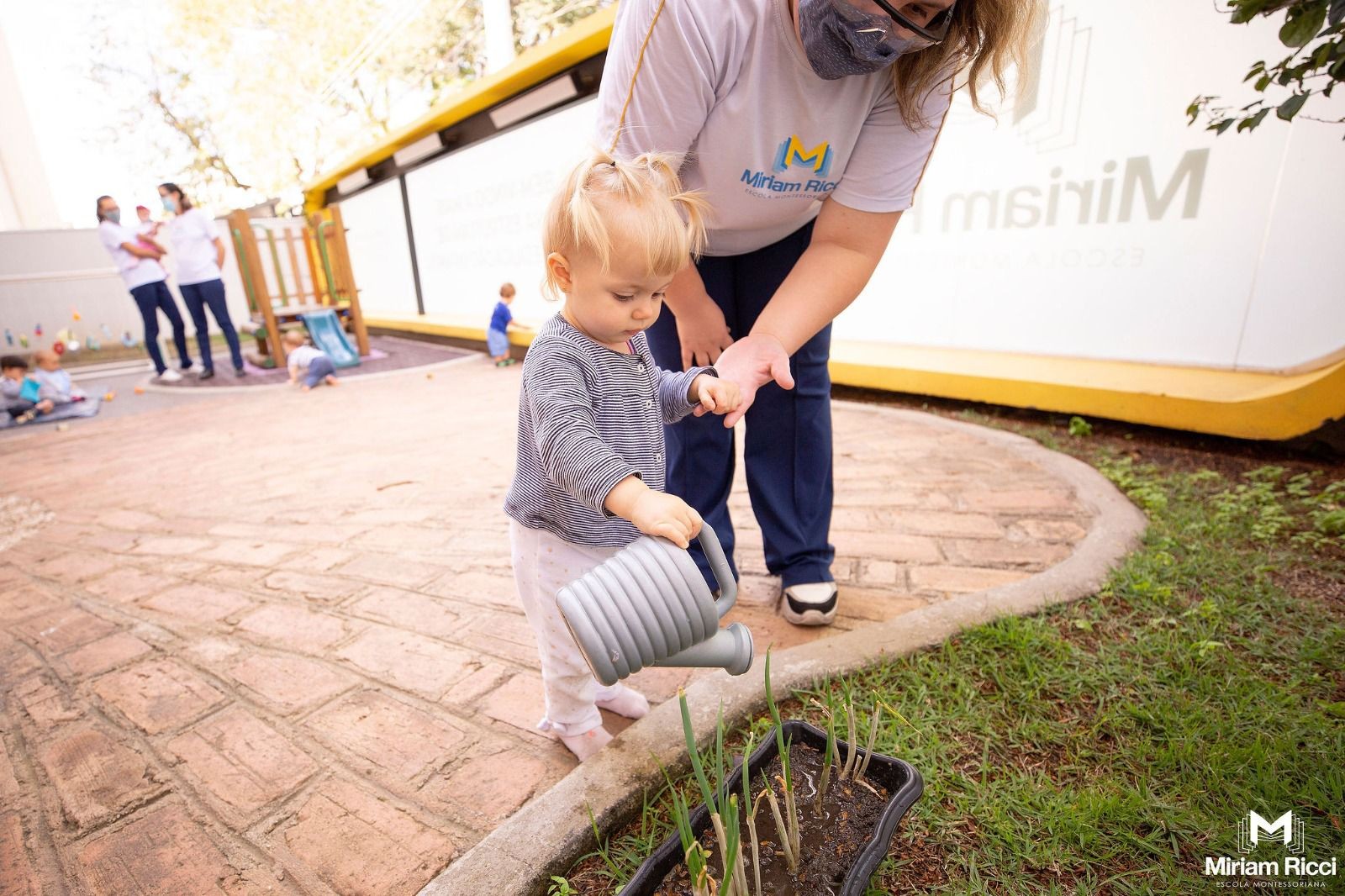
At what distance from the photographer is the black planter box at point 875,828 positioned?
1.01m

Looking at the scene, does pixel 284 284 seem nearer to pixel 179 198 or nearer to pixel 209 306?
pixel 209 306

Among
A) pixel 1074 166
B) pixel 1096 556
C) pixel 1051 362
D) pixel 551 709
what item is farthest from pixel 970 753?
pixel 1074 166

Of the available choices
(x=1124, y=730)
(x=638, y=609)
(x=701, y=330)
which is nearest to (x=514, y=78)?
(x=701, y=330)

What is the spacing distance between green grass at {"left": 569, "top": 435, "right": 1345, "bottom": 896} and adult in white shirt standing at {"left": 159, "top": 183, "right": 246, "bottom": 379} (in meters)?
8.41

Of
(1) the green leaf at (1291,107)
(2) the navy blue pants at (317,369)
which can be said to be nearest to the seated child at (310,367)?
(2) the navy blue pants at (317,369)

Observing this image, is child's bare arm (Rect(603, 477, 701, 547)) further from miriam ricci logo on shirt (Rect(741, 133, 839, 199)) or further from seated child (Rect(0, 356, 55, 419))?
seated child (Rect(0, 356, 55, 419))

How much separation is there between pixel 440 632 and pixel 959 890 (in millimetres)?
1533

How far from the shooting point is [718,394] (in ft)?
4.46

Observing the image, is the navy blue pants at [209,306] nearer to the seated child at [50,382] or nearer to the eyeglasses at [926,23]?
the seated child at [50,382]


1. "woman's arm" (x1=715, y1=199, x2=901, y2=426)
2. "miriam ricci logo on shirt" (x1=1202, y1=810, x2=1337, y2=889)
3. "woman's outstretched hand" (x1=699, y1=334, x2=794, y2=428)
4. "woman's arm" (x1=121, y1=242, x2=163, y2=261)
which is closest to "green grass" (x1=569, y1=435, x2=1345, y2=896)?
"miriam ricci logo on shirt" (x1=1202, y1=810, x2=1337, y2=889)

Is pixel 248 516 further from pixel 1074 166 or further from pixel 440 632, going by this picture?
pixel 1074 166

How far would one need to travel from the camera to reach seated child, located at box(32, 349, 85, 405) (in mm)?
6520

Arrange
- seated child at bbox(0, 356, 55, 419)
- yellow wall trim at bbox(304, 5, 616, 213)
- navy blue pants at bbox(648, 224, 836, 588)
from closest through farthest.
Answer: navy blue pants at bbox(648, 224, 836, 588)
yellow wall trim at bbox(304, 5, 616, 213)
seated child at bbox(0, 356, 55, 419)

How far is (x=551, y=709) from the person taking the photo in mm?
1522
